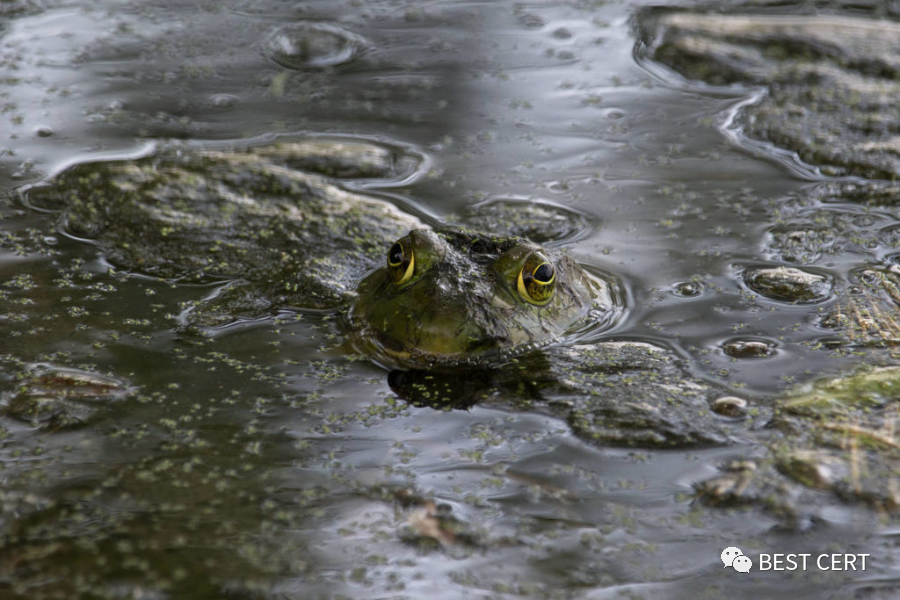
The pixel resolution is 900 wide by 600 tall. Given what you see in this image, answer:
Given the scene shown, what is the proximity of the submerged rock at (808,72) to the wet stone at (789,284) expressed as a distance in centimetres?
108

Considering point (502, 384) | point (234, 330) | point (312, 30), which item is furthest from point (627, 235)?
point (312, 30)

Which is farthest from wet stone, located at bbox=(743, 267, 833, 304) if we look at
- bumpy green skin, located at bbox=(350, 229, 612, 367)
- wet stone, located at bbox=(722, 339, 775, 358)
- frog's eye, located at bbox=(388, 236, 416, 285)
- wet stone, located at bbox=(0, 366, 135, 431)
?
wet stone, located at bbox=(0, 366, 135, 431)

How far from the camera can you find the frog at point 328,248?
108 inches

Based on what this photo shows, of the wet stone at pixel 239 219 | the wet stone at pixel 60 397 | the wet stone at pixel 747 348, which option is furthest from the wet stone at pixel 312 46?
the wet stone at pixel 747 348

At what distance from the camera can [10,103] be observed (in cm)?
459

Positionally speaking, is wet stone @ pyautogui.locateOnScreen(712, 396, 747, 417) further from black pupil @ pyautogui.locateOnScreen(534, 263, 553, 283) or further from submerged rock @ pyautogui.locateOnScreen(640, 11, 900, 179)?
submerged rock @ pyautogui.locateOnScreen(640, 11, 900, 179)

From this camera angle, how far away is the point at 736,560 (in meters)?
1.97

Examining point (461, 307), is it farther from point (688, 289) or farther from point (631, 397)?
point (688, 289)

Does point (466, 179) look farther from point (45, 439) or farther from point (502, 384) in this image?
point (45, 439)

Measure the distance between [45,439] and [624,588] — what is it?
1.63 m

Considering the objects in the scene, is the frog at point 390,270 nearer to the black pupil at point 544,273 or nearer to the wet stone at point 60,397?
the black pupil at point 544,273

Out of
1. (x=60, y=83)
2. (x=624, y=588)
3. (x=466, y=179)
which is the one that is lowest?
(x=624, y=588)

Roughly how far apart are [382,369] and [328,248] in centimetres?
91

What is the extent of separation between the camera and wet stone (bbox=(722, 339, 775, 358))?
9.24 feet
